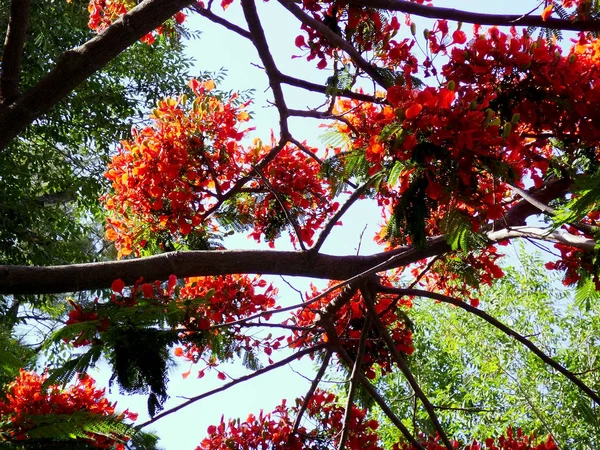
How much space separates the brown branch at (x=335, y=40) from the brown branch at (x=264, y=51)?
183 mm

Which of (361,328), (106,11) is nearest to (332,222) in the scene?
(361,328)

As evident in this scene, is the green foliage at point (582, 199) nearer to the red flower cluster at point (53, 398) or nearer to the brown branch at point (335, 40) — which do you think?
the brown branch at point (335, 40)

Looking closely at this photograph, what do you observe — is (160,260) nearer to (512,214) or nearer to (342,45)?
A: (342,45)

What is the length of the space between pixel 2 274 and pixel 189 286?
1.38 m

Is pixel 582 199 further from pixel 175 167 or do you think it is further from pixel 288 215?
pixel 175 167

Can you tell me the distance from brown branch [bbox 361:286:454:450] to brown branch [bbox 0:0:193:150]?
64.2 inches

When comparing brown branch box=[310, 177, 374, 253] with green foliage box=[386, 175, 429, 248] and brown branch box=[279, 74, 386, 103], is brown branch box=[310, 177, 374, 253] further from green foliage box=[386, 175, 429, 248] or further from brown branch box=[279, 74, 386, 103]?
green foliage box=[386, 175, 429, 248]

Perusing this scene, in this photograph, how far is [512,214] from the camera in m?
3.58

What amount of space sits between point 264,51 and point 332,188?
71 cm

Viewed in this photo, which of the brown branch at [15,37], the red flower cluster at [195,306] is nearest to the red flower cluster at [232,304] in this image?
the red flower cluster at [195,306]

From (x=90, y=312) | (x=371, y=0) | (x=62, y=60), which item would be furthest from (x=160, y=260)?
(x=371, y=0)

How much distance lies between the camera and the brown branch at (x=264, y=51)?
3.18 m

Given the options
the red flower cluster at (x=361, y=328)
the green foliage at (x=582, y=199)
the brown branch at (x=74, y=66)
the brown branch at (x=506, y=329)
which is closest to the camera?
the green foliage at (x=582, y=199)

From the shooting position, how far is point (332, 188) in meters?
3.47
